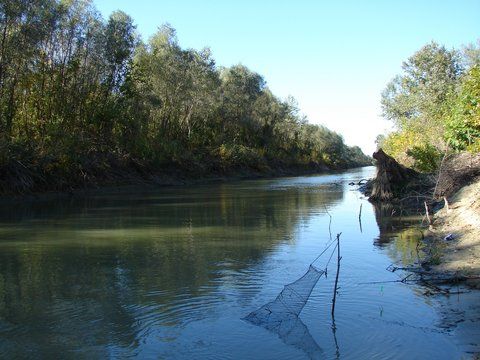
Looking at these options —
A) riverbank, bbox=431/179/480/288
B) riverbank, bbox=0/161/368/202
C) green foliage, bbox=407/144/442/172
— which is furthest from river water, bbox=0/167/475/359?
Result: green foliage, bbox=407/144/442/172

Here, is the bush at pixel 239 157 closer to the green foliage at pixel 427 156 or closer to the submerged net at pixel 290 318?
the green foliage at pixel 427 156

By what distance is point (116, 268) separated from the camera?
10609 millimetres

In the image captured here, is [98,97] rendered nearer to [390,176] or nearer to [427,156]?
[390,176]

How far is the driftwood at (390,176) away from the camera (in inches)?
940

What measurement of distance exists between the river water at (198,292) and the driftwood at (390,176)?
6.67 meters

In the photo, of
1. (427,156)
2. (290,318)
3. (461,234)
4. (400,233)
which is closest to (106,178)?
(427,156)

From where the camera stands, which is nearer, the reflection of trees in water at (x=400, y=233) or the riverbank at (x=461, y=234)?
the riverbank at (x=461, y=234)

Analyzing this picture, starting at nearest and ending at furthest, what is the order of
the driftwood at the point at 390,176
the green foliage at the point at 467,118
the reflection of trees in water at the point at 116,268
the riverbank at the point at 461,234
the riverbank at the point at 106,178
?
1. the reflection of trees in water at the point at 116,268
2. the riverbank at the point at 461,234
3. the green foliage at the point at 467,118
4. the driftwood at the point at 390,176
5. the riverbank at the point at 106,178

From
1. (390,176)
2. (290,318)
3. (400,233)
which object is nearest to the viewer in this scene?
(290,318)

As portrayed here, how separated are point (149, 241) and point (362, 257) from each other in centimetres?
595

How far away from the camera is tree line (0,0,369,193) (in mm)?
27812

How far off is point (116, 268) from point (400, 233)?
872 cm

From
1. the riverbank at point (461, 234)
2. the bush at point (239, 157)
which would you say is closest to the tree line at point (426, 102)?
the riverbank at point (461, 234)

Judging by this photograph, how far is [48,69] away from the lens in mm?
31688
